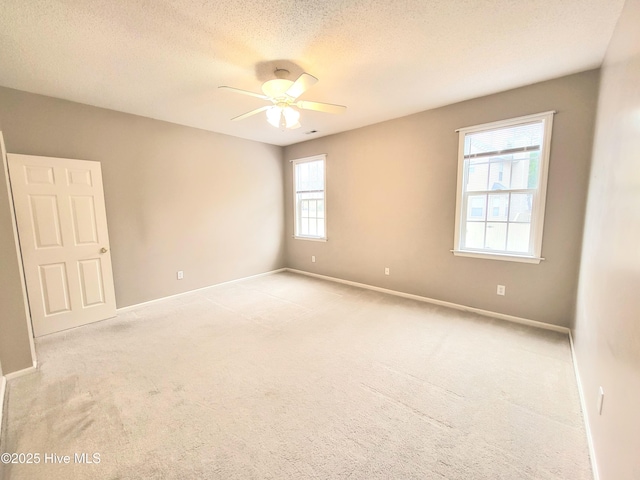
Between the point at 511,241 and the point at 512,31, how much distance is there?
2.13m

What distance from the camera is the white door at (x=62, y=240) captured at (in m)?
2.79

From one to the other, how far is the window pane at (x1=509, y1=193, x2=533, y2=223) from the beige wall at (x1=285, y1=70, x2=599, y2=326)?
18 centimetres

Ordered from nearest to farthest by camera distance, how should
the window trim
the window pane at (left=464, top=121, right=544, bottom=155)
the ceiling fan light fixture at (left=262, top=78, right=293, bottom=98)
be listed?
the ceiling fan light fixture at (left=262, top=78, right=293, bottom=98)
the window pane at (left=464, top=121, right=544, bottom=155)
the window trim

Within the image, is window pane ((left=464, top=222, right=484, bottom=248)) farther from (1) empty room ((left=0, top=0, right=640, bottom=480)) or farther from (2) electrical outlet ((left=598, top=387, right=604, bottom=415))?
(2) electrical outlet ((left=598, top=387, right=604, bottom=415))

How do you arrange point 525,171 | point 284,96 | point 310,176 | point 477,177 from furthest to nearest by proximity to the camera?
point 310,176 < point 477,177 < point 525,171 < point 284,96

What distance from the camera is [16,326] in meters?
2.21

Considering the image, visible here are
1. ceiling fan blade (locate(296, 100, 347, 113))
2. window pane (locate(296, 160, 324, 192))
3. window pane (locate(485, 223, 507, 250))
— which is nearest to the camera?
ceiling fan blade (locate(296, 100, 347, 113))

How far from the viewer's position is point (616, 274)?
1.41 metres

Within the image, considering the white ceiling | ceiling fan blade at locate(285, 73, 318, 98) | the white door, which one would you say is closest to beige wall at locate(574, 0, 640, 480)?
the white ceiling

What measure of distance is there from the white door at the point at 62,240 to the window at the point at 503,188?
4.55 meters

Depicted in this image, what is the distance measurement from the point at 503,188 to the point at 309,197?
320cm

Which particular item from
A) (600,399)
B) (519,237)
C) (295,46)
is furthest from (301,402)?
(519,237)

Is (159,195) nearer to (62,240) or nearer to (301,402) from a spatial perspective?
(62,240)

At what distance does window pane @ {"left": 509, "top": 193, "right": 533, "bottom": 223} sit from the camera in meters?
2.97
